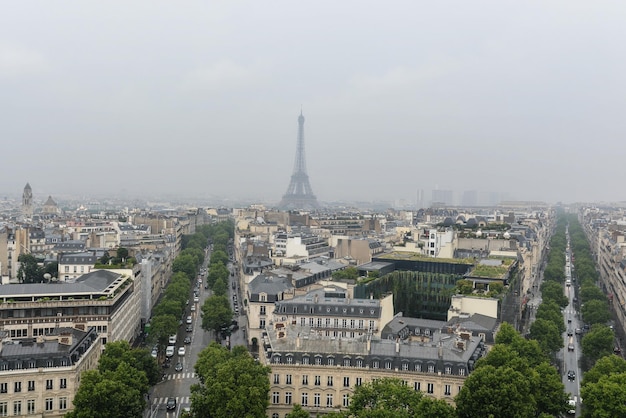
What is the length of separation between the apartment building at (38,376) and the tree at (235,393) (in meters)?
10.8

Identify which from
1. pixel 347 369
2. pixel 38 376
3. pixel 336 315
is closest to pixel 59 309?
pixel 38 376

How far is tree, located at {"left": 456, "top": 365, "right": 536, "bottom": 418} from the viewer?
44.3m

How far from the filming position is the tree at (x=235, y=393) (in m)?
46.5

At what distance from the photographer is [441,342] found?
56.8 m

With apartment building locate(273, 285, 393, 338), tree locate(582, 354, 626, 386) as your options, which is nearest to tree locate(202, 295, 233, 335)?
apartment building locate(273, 285, 393, 338)

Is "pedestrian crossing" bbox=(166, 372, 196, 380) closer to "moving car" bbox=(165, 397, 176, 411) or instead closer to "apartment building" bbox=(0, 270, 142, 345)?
"moving car" bbox=(165, 397, 176, 411)

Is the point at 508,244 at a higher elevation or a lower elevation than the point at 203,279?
higher

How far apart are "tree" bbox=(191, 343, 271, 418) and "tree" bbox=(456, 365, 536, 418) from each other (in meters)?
16.0

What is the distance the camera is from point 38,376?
48.9 m

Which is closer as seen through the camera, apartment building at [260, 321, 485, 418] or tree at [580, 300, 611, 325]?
apartment building at [260, 321, 485, 418]

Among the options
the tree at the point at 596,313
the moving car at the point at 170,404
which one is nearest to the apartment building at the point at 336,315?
the moving car at the point at 170,404

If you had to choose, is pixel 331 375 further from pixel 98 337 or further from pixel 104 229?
pixel 104 229

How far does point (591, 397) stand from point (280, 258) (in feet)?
237

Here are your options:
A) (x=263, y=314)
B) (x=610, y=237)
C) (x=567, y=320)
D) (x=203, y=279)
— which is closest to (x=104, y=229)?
(x=203, y=279)
